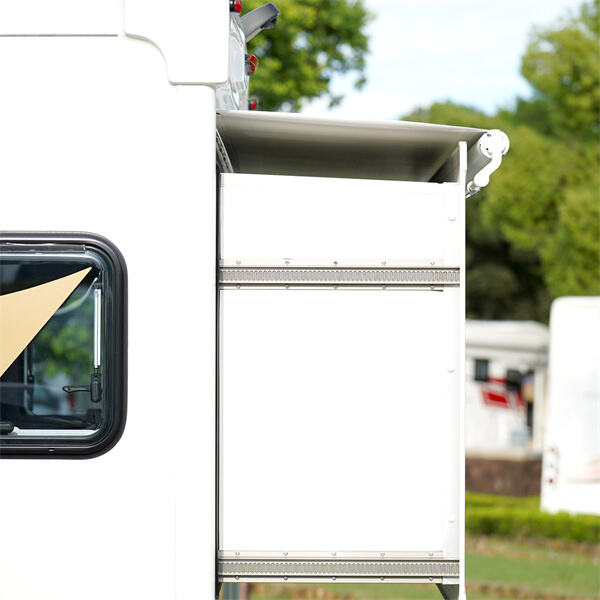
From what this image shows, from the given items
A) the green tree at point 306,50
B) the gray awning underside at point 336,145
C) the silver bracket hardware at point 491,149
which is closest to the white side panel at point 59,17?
the gray awning underside at point 336,145

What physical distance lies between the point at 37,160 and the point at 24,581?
1.25 meters

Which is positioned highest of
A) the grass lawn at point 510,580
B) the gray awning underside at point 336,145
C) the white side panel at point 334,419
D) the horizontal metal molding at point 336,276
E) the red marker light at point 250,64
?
the red marker light at point 250,64

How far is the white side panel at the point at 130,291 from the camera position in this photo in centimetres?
243

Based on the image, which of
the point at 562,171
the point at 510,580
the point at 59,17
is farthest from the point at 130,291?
the point at 562,171

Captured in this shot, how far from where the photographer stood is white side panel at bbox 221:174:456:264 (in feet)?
8.69

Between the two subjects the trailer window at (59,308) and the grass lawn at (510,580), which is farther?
the grass lawn at (510,580)

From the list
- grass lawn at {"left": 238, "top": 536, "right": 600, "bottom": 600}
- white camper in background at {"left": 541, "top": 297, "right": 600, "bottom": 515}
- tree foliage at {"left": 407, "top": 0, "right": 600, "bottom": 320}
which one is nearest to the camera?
grass lawn at {"left": 238, "top": 536, "right": 600, "bottom": 600}

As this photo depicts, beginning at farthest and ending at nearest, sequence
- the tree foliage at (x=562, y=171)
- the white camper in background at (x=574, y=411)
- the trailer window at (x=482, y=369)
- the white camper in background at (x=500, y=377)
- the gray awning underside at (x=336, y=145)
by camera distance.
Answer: the tree foliage at (x=562, y=171), the trailer window at (x=482, y=369), the white camper in background at (x=500, y=377), the white camper in background at (x=574, y=411), the gray awning underside at (x=336, y=145)

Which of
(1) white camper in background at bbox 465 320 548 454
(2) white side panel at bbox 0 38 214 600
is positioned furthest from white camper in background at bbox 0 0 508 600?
(1) white camper in background at bbox 465 320 548 454

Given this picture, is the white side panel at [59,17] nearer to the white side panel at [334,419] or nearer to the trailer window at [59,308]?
the trailer window at [59,308]

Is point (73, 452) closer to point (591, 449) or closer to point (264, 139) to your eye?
point (264, 139)

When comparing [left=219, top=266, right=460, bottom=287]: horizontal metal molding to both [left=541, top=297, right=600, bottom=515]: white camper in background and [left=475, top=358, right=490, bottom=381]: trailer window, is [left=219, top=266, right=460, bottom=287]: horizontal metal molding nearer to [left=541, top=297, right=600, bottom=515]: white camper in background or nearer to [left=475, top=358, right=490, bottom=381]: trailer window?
[left=541, top=297, right=600, bottom=515]: white camper in background

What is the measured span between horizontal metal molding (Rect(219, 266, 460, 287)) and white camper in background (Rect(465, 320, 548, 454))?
43.1ft

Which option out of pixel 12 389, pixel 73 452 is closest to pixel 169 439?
pixel 73 452
